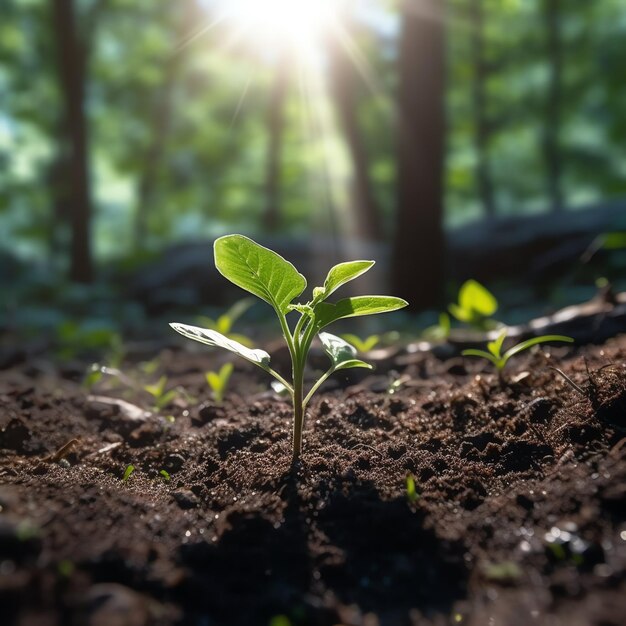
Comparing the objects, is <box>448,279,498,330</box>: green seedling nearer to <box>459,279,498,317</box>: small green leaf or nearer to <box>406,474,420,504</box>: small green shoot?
<box>459,279,498,317</box>: small green leaf

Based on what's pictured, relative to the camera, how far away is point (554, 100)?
18.6 m

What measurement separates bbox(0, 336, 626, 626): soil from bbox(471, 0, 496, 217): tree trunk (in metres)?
17.3

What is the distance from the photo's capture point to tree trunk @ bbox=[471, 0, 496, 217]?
16812 millimetres

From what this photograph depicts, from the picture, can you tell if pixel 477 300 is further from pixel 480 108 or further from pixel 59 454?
pixel 480 108

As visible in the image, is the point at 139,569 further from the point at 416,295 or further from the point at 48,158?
the point at 48,158

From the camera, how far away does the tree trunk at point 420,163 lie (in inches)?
256

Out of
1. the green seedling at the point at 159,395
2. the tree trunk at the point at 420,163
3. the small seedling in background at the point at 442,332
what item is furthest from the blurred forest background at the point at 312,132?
the green seedling at the point at 159,395

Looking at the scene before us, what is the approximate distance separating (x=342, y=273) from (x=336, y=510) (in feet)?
2.11

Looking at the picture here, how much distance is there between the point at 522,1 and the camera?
17.8 metres

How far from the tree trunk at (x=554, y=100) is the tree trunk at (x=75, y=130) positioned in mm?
12420

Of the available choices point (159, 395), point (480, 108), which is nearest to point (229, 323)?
point (159, 395)

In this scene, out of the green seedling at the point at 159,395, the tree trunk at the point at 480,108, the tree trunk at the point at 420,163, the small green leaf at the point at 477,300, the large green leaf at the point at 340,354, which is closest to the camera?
the large green leaf at the point at 340,354

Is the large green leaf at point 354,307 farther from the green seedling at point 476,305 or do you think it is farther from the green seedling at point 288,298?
the green seedling at point 476,305

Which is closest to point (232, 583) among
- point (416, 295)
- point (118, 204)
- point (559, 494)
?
point (559, 494)
